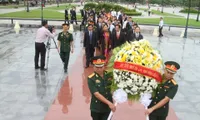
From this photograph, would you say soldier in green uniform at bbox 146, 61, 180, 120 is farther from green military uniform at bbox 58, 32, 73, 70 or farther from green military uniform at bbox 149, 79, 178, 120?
green military uniform at bbox 58, 32, 73, 70

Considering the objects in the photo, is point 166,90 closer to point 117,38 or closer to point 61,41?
point 61,41

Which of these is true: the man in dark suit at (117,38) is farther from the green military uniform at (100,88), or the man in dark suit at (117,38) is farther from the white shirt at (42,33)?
the green military uniform at (100,88)

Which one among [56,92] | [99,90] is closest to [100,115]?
[99,90]

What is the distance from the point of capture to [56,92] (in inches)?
320

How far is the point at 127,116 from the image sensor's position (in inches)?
261

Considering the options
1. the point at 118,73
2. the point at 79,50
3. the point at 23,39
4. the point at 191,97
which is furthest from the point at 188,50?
the point at 118,73

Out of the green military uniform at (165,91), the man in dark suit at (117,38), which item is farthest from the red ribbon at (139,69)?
the man in dark suit at (117,38)

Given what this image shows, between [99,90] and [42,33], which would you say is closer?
[99,90]

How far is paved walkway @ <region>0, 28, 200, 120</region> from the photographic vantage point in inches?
265

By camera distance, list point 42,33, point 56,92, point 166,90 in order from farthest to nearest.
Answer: point 42,33
point 56,92
point 166,90

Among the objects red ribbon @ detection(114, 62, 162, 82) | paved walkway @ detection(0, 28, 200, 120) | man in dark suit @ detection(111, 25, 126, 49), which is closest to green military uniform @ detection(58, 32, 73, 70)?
paved walkway @ detection(0, 28, 200, 120)

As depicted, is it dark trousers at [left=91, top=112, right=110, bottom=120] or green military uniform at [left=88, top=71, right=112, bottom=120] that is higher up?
green military uniform at [left=88, top=71, right=112, bottom=120]

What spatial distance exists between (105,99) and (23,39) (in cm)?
1371

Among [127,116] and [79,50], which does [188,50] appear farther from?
[127,116]
